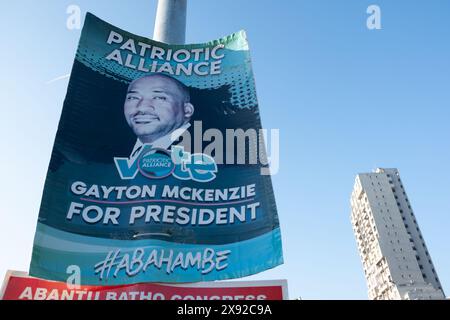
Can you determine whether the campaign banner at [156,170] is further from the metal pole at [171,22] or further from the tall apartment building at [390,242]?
the tall apartment building at [390,242]

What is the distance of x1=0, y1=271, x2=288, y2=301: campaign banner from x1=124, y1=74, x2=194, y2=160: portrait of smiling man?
3930 millimetres

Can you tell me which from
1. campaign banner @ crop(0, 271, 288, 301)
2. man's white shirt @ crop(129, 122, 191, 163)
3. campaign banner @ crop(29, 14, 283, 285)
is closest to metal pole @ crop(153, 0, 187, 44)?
campaign banner @ crop(29, 14, 283, 285)

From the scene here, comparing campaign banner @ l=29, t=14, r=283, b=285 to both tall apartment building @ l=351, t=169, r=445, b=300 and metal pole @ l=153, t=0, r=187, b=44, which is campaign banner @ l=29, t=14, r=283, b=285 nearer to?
metal pole @ l=153, t=0, r=187, b=44

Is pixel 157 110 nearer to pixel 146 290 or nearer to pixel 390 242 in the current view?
pixel 146 290

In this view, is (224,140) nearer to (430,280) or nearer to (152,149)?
(152,149)

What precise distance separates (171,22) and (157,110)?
573cm

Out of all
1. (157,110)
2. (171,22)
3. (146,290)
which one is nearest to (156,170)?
(157,110)

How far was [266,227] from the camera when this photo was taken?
359 inches

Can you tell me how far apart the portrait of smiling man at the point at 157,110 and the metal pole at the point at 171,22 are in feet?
10.6

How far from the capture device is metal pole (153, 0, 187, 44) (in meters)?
14.3

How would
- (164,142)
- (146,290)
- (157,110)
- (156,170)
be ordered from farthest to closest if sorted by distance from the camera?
1. (157,110)
2. (164,142)
3. (156,170)
4. (146,290)

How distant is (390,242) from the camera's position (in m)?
74.7

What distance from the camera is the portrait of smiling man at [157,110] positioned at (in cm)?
1069

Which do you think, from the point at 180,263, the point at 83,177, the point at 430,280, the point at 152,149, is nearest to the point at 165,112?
the point at 152,149
